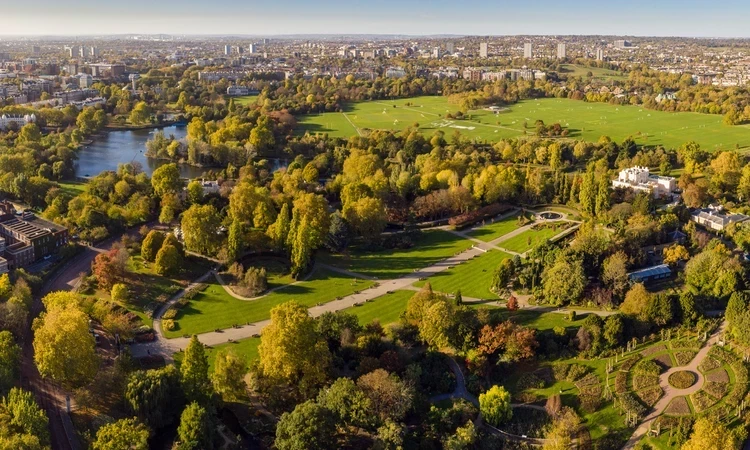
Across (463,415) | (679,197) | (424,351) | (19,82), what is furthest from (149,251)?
(19,82)

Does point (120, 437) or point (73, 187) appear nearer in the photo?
point (120, 437)

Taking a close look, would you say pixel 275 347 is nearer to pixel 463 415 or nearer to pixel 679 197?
pixel 463 415

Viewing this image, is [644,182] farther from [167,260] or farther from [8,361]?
[8,361]

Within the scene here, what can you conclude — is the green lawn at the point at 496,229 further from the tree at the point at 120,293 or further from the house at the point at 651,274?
the tree at the point at 120,293

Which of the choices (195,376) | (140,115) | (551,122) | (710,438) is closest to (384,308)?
(195,376)

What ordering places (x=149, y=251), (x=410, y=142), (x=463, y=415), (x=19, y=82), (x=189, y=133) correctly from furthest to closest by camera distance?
1. (x=19, y=82)
2. (x=189, y=133)
3. (x=410, y=142)
4. (x=149, y=251)
5. (x=463, y=415)

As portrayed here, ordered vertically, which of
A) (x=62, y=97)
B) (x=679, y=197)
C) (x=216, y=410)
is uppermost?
(x=62, y=97)
